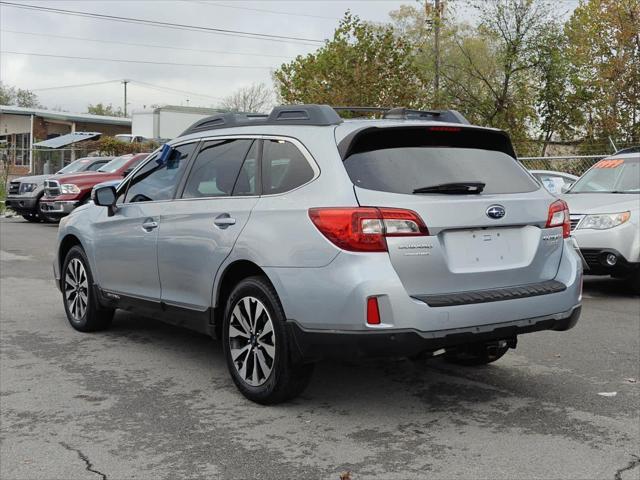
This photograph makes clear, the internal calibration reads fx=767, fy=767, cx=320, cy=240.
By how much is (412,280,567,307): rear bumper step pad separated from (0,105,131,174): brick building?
4416cm

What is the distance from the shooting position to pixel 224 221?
4863mm

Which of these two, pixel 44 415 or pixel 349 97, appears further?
pixel 349 97

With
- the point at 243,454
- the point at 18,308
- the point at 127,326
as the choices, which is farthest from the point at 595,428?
the point at 18,308

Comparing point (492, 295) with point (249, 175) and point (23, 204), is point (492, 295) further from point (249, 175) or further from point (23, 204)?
point (23, 204)

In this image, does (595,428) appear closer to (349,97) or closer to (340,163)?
(340,163)

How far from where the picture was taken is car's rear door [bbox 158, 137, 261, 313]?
15.9 feet

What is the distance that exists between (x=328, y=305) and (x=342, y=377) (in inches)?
53.4

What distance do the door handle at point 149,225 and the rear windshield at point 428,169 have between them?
1907 mm

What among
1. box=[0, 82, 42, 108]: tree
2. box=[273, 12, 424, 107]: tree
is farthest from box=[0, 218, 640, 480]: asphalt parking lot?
box=[0, 82, 42, 108]: tree

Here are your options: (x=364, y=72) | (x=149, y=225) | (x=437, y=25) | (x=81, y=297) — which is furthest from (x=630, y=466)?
(x=437, y=25)

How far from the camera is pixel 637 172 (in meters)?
9.77

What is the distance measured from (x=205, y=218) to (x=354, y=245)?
139 centimetres

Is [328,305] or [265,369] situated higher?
[328,305]

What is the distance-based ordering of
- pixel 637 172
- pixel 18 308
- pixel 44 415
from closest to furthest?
pixel 44 415 < pixel 18 308 < pixel 637 172
